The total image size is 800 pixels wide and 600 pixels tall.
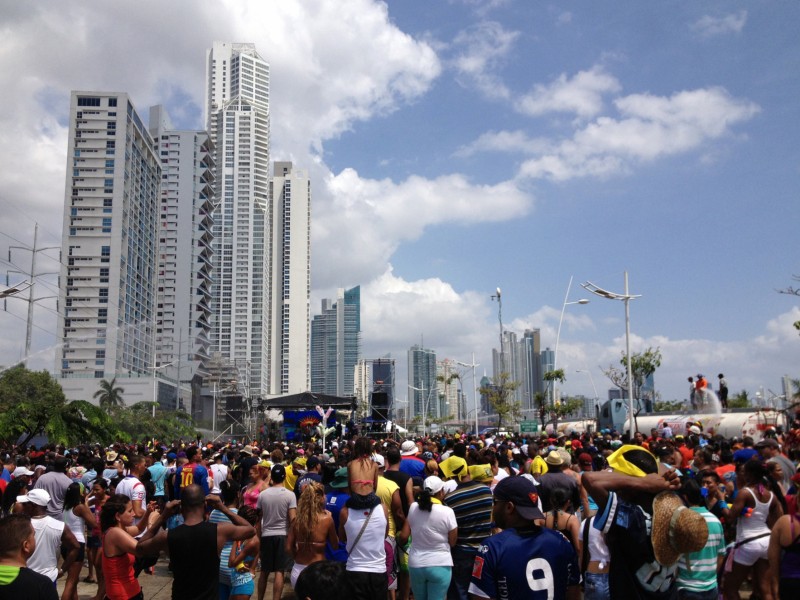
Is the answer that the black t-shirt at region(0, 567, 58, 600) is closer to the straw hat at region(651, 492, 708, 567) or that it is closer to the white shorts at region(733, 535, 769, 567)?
the straw hat at region(651, 492, 708, 567)

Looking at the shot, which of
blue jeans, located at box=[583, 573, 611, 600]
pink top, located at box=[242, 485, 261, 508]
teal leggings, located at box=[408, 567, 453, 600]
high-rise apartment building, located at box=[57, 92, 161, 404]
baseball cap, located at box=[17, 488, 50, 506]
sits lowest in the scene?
teal leggings, located at box=[408, 567, 453, 600]

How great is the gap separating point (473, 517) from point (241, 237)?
17124 cm

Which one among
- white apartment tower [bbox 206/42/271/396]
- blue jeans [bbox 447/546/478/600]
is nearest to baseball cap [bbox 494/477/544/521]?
blue jeans [bbox 447/546/478/600]

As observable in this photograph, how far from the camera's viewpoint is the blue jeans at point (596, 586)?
4820mm

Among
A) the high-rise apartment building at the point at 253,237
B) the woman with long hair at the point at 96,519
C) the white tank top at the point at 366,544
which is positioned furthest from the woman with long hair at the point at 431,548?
the high-rise apartment building at the point at 253,237

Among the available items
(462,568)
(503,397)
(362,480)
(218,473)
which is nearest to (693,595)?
(462,568)

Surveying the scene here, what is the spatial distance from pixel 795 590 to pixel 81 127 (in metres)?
115

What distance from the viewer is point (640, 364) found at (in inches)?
2175

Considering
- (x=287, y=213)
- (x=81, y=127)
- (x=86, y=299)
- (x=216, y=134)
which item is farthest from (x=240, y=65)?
(x=86, y=299)

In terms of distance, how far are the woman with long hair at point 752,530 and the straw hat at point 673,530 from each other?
11.3 ft

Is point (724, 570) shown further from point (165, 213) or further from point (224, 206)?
point (224, 206)

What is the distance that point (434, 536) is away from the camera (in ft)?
22.0

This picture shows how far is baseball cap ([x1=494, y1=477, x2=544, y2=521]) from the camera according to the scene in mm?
3943

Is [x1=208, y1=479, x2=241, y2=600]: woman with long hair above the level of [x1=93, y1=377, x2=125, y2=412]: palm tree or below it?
below
